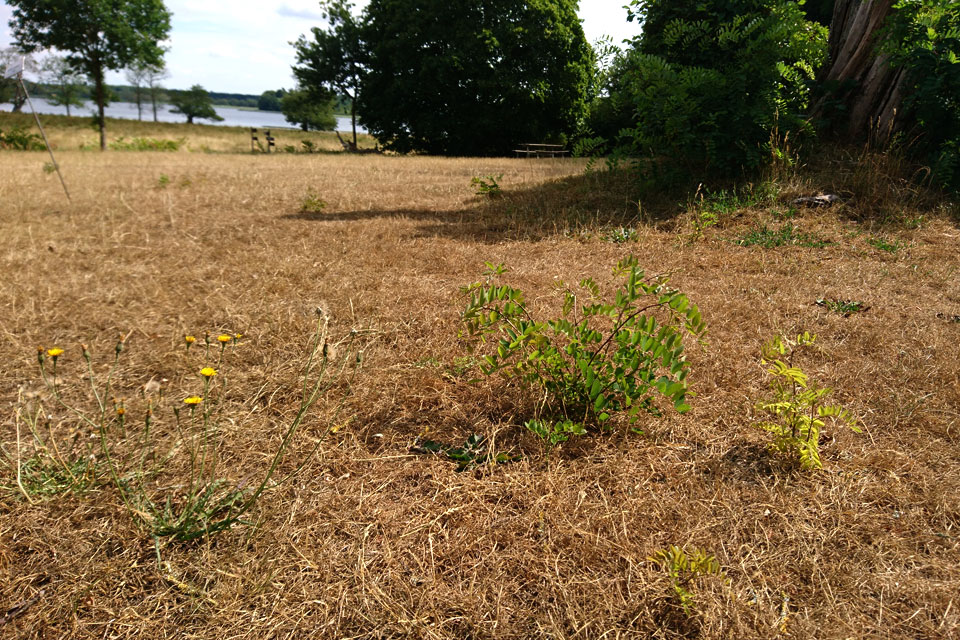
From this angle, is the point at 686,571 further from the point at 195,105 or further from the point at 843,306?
the point at 195,105

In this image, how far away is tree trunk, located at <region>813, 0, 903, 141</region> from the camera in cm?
557

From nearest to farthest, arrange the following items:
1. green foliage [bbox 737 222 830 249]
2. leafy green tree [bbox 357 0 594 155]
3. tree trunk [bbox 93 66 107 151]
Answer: green foliage [bbox 737 222 830 249] < tree trunk [bbox 93 66 107 151] < leafy green tree [bbox 357 0 594 155]

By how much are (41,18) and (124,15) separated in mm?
2777

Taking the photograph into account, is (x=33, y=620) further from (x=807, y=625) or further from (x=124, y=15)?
(x=124, y=15)

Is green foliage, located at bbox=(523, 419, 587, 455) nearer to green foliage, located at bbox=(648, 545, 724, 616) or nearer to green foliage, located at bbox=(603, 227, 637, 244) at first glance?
green foliage, located at bbox=(648, 545, 724, 616)

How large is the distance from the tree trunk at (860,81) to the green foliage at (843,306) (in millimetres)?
3359

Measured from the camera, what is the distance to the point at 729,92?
534cm

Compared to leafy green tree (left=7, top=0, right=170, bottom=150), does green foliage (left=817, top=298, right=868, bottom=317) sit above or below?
below

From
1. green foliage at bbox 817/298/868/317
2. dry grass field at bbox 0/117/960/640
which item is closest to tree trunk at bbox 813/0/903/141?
dry grass field at bbox 0/117/960/640

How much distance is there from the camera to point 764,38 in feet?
16.3

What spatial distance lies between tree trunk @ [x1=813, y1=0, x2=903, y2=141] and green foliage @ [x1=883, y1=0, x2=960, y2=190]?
0.73 feet

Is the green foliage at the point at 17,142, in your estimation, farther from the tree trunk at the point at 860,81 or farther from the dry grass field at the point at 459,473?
the tree trunk at the point at 860,81

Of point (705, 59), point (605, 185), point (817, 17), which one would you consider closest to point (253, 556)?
point (605, 185)

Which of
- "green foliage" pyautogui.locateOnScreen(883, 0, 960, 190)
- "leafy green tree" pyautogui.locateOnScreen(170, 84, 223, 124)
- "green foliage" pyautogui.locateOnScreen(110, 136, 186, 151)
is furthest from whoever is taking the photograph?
"leafy green tree" pyautogui.locateOnScreen(170, 84, 223, 124)
